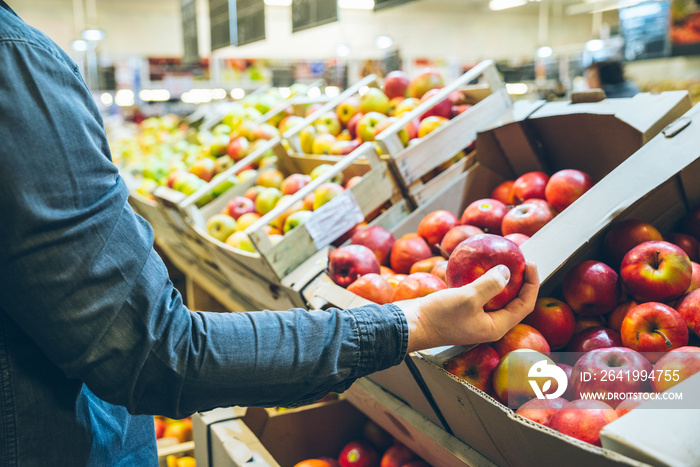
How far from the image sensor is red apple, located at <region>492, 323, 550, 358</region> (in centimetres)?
112

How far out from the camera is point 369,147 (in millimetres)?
1993

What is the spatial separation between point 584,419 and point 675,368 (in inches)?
7.2

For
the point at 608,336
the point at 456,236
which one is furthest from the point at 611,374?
the point at 456,236

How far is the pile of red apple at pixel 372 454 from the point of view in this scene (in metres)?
1.54

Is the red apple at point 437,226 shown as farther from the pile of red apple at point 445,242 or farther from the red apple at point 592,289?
the red apple at point 592,289

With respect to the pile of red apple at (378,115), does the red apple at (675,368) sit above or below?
below

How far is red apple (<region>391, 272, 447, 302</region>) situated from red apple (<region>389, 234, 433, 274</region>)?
0.31 meters

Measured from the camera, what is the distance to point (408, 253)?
1.73 metres

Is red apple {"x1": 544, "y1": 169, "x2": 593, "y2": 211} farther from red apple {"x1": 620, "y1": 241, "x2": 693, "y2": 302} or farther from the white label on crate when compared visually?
the white label on crate

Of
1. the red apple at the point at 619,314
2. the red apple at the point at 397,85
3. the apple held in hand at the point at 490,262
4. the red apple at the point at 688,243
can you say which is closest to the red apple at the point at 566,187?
the red apple at the point at 688,243

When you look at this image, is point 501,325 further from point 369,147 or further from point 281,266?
point 369,147

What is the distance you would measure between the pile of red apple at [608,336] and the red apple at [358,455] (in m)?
0.67

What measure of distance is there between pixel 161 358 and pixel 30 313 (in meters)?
0.18

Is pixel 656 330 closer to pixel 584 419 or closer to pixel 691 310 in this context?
pixel 691 310
